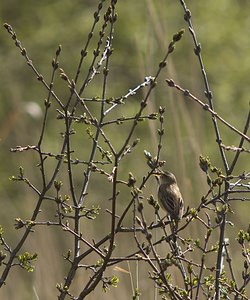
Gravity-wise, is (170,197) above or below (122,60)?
below

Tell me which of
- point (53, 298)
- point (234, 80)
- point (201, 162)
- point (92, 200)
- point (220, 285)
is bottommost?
point (220, 285)

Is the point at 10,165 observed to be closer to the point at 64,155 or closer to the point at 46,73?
the point at 46,73

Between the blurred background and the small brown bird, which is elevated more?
the blurred background

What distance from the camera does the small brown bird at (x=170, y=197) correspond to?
3.42 metres

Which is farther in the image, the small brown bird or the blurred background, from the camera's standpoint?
the blurred background

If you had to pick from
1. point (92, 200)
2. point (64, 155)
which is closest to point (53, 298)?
point (64, 155)

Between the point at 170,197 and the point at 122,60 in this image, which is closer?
the point at 170,197

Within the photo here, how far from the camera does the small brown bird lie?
135 inches

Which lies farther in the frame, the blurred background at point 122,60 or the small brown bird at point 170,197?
the blurred background at point 122,60

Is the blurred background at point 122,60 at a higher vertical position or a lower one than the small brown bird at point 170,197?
higher

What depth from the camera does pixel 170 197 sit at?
11.8 feet

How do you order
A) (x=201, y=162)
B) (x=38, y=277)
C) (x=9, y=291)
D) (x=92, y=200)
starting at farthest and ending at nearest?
1. (x=92, y=200)
2. (x=9, y=291)
3. (x=38, y=277)
4. (x=201, y=162)

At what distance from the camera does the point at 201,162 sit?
2.76m

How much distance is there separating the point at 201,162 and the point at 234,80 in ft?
37.7
